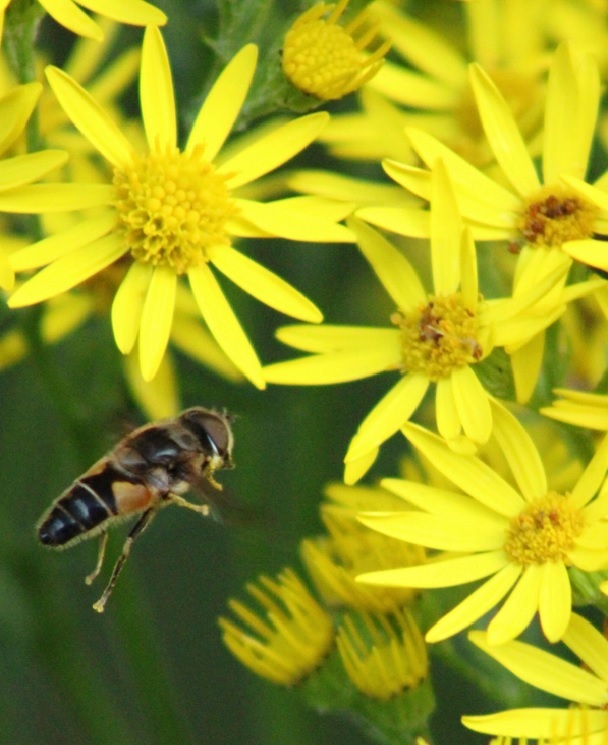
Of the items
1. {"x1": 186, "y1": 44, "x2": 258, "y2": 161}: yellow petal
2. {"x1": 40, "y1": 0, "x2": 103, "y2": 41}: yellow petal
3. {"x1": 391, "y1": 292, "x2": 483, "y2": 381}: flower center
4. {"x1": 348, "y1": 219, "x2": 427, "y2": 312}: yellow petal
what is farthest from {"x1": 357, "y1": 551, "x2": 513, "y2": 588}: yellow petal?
{"x1": 40, "y1": 0, "x2": 103, "y2": 41}: yellow petal

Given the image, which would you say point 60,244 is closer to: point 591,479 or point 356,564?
point 356,564

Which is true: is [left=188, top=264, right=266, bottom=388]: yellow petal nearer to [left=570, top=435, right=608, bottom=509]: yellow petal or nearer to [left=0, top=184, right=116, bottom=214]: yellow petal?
[left=0, top=184, right=116, bottom=214]: yellow petal

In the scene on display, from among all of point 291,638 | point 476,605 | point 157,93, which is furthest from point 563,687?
point 157,93

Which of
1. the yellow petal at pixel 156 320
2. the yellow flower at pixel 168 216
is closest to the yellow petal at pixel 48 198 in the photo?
the yellow flower at pixel 168 216

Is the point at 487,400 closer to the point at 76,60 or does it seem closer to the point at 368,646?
the point at 368,646

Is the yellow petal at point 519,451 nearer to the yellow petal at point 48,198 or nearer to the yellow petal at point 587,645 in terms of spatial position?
the yellow petal at point 587,645
